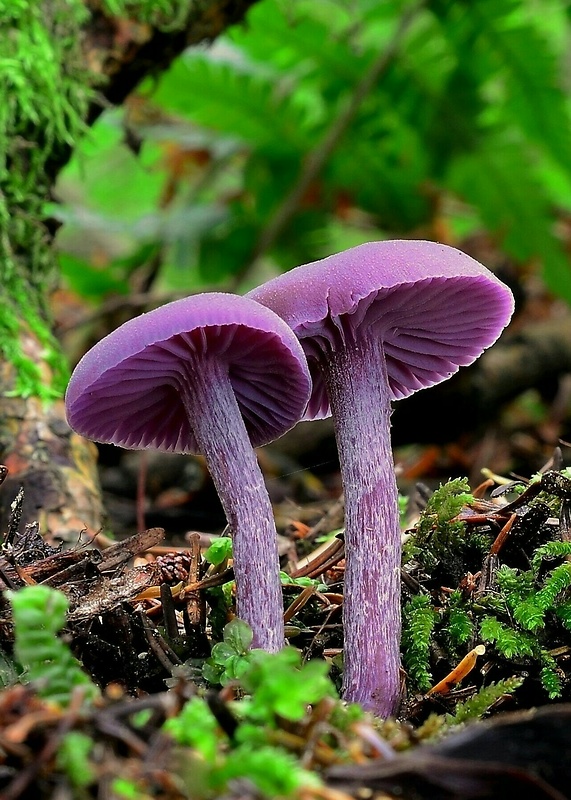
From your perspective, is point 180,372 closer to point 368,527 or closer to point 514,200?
point 368,527

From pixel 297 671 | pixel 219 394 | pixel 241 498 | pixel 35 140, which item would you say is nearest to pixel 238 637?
pixel 297 671

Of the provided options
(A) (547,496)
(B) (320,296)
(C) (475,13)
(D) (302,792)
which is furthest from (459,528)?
(C) (475,13)

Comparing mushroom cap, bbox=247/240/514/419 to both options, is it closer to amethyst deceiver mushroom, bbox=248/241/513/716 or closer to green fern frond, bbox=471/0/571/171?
amethyst deceiver mushroom, bbox=248/241/513/716

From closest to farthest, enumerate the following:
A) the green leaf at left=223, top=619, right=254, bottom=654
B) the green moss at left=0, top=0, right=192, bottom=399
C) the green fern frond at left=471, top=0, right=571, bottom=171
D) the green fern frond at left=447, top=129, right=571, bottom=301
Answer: the green leaf at left=223, top=619, right=254, bottom=654, the green moss at left=0, top=0, right=192, bottom=399, the green fern frond at left=471, top=0, right=571, bottom=171, the green fern frond at left=447, top=129, right=571, bottom=301

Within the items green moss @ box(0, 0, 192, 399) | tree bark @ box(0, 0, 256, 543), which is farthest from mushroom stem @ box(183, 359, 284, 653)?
green moss @ box(0, 0, 192, 399)

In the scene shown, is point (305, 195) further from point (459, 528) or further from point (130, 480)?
point (459, 528)
